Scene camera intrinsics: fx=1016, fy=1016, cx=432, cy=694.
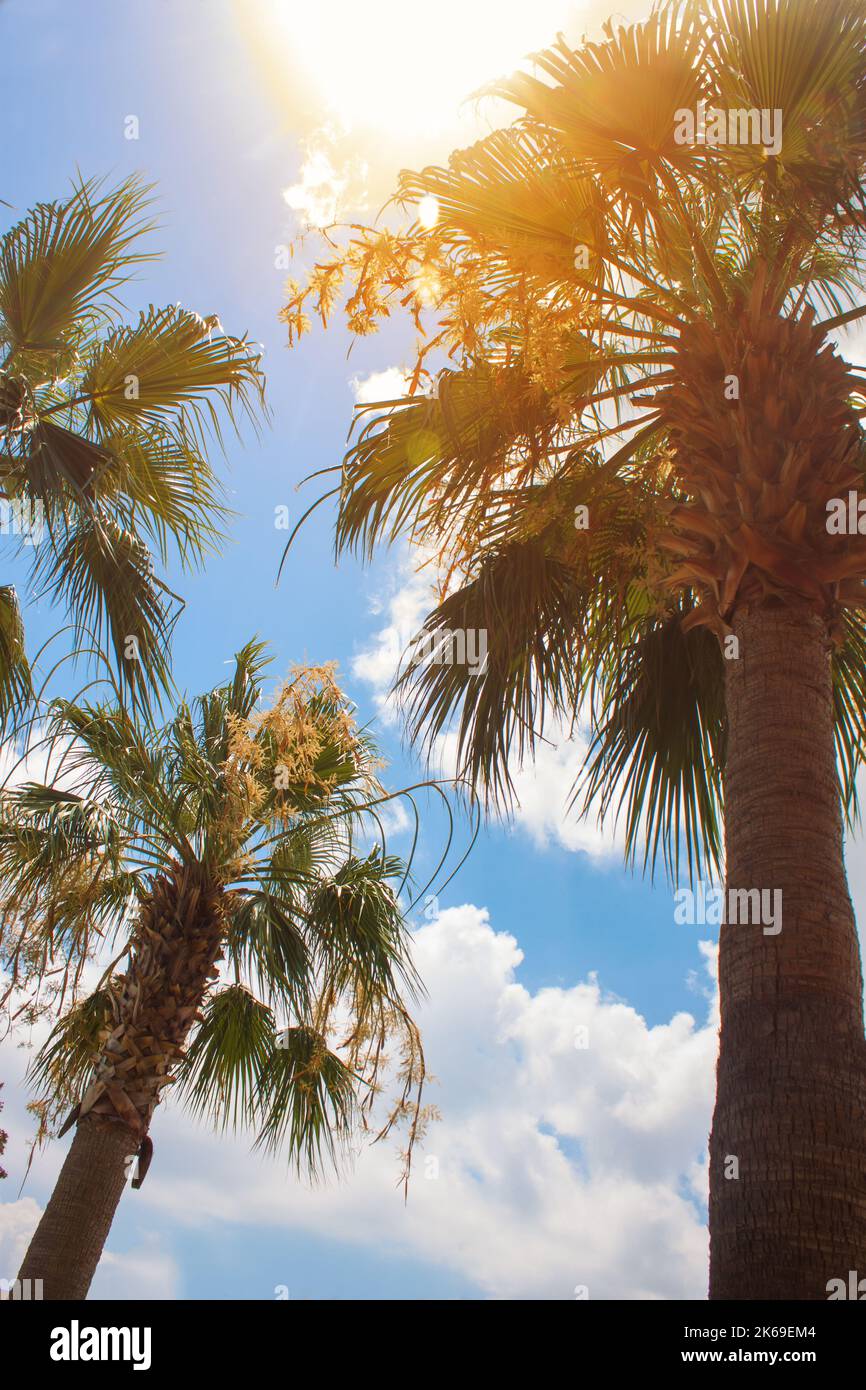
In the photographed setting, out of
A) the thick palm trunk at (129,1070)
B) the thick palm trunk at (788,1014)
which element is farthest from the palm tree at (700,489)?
the thick palm trunk at (129,1070)

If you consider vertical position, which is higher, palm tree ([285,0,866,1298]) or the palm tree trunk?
palm tree ([285,0,866,1298])

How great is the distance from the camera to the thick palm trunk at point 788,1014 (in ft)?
9.21

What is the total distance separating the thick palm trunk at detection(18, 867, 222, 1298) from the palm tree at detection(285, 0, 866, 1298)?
2.98 meters

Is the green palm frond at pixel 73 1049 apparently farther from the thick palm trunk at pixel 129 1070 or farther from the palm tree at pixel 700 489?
the palm tree at pixel 700 489

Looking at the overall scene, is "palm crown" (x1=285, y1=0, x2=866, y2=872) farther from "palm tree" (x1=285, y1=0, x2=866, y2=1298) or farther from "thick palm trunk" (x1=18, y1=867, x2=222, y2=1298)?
"thick palm trunk" (x1=18, y1=867, x2=222, y2=1298)

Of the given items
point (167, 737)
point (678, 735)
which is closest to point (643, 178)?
point (678, 735)

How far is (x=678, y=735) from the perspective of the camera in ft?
19.9

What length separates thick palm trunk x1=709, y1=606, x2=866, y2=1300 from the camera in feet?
9.21

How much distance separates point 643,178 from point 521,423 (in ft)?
4.00

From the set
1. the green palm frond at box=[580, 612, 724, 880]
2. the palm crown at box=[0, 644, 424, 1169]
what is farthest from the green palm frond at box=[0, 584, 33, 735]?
the green palm frond at box=[580, 612, 724, 880]

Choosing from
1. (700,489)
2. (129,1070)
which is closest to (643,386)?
(700,489)

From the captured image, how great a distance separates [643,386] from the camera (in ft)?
16.7

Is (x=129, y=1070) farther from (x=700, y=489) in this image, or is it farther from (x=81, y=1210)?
(x=700, y=489)

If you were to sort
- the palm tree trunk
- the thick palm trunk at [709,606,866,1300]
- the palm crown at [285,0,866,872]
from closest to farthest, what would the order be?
the thick palm trunk at [709,606,866,1300], the palm crown at [285,0,866,872], the palm tree trunk
